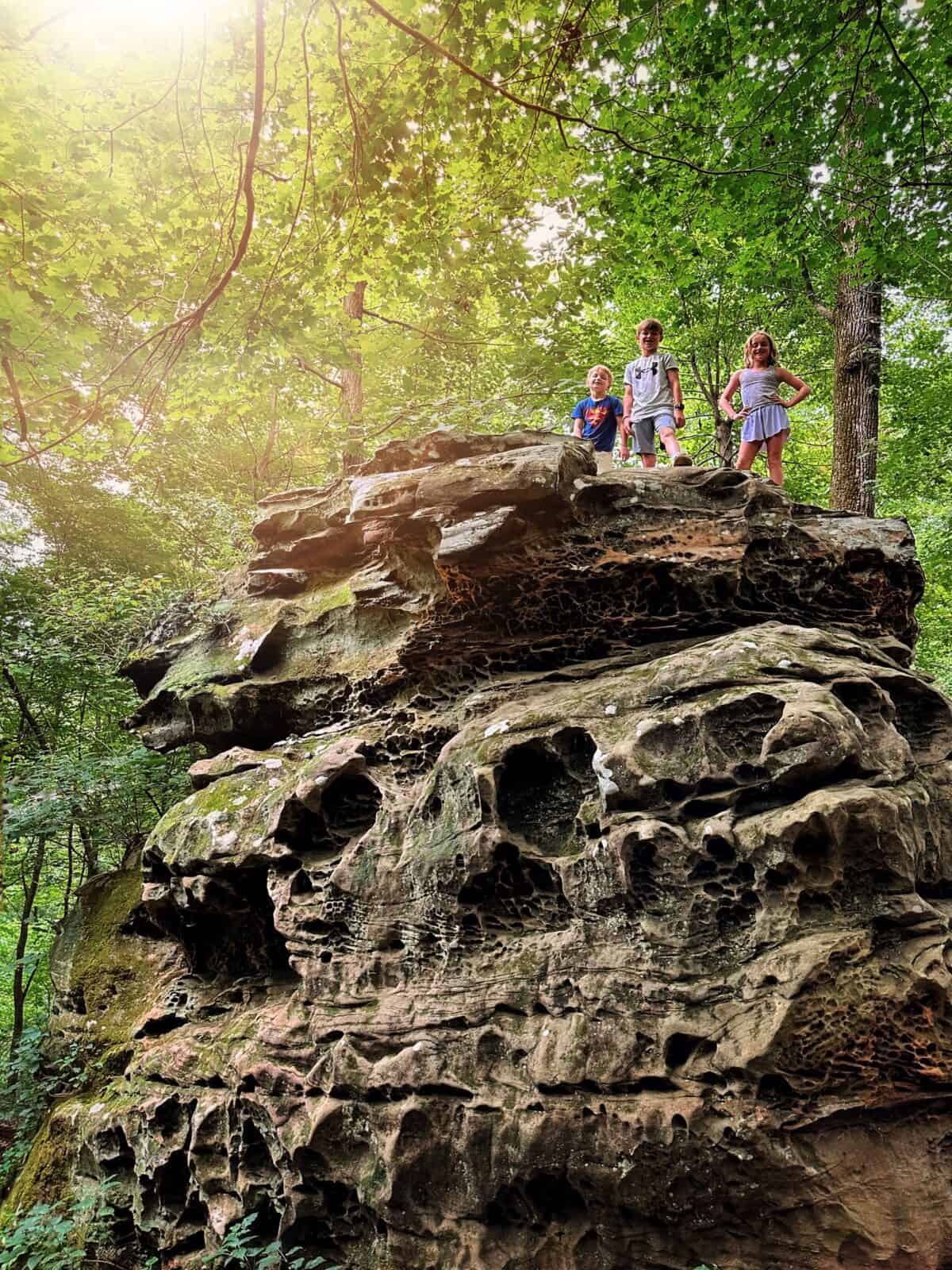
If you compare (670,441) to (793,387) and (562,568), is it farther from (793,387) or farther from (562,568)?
(562,568)

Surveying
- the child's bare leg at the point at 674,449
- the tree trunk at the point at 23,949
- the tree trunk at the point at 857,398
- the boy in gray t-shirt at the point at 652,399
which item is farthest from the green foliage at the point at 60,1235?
the tree trunk at the point at 857,398

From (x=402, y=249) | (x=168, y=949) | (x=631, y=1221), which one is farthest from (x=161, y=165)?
(x=631, y=1221)

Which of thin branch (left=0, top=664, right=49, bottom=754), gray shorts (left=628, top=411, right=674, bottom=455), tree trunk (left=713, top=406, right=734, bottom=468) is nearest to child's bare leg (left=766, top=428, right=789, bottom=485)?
gray shorts (left=628, top=411, right=674, bottom=455)

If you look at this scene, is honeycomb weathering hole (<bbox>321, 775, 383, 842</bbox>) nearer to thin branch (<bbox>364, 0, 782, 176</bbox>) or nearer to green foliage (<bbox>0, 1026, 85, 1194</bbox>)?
green foliage (<bbox>0, 1026, 85, 1194</bbox>)

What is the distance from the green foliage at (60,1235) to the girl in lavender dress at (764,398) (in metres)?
9.18

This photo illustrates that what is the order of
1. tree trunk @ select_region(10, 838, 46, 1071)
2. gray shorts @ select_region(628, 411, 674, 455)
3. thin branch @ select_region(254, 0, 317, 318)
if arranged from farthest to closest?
tree trunk @ select_region(10, 838, 46, 1071), gray shorts @ select_region(628, 411, 674, 455), thin branch @ select_region(254, 0, 317, 318)

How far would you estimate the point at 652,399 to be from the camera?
7.97 meters

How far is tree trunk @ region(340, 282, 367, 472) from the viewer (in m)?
11.3

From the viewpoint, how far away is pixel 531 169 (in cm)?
588

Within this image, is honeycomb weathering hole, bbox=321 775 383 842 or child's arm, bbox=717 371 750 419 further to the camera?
child's arm, bbox=717 371 750 419

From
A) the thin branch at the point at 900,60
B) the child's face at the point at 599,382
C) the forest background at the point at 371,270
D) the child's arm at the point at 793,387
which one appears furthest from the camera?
the child's face at the point at 599,382

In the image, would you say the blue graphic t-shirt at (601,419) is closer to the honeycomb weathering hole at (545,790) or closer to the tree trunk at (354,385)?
the tree trunk at (354,385)

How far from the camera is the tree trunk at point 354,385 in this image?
1127cm

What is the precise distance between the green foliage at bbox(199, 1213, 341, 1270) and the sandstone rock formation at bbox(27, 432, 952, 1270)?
0.46ft
